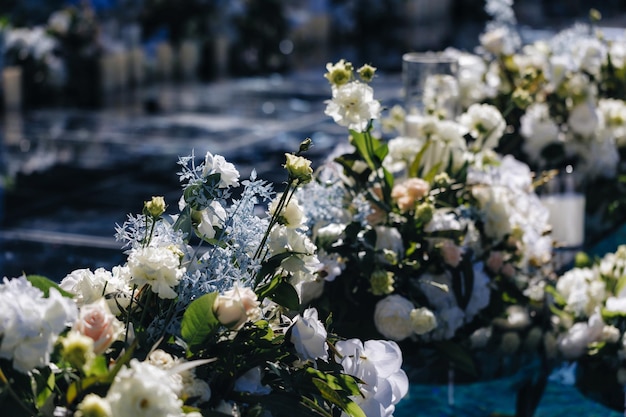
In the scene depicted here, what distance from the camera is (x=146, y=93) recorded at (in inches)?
316

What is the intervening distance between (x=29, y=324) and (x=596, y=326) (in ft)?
4.95

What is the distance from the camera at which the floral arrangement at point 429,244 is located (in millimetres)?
2018

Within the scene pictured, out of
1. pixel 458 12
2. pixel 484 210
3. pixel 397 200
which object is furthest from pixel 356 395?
pixel 458 12

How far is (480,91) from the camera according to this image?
10.6 ft

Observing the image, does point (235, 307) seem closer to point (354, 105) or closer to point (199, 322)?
point (199, 322)

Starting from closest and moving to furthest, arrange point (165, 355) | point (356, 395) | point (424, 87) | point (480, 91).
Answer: point (165, 355), point (356, 395), point (424, 87), point (480, 91)

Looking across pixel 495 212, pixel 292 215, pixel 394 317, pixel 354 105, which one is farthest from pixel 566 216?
pixel 292 215

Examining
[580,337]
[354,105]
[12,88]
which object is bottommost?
[12,88]

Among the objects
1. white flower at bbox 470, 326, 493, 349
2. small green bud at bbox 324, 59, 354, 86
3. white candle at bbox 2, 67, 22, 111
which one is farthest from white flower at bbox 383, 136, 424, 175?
white candle at bbox 2, 67, 22, 111

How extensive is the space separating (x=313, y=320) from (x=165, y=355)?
236 mm

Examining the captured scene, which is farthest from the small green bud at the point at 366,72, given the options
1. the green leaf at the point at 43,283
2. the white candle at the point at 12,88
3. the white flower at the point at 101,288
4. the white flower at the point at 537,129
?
the white candle at the point at 12,88

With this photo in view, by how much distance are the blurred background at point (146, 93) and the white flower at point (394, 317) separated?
53.5 inches

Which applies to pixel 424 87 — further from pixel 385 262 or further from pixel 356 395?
pixel 356 395

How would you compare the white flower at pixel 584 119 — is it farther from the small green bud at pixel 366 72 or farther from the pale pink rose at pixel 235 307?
the pale pink rose at pixel 235 307
